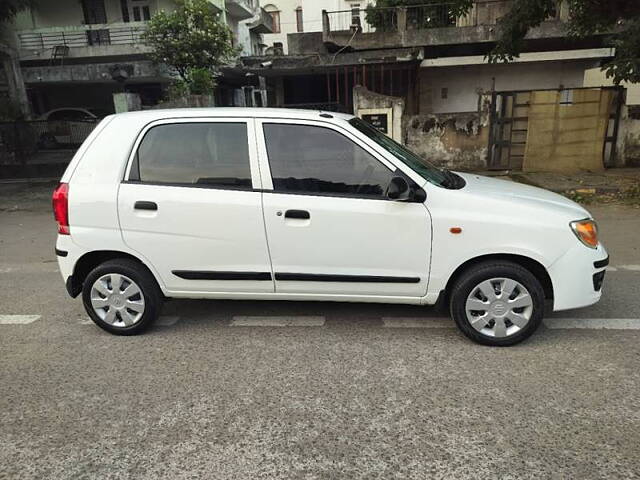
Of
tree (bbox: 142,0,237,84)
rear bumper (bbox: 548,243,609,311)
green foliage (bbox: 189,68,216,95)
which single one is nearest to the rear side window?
rear bumper (bbox: 548,243,609,311)

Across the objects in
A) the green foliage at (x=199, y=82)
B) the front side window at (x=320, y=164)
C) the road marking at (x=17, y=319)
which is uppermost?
the green foliage at (x=199, y=82)

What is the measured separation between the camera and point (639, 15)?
8.12 meters

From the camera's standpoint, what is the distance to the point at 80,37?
77.4ft

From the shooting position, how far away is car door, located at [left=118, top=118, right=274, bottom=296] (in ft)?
12.3

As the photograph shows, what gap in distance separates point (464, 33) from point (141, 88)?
1686 cm

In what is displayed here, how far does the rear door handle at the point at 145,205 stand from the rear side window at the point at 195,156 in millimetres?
182

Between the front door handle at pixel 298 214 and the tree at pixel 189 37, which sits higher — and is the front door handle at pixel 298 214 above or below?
below

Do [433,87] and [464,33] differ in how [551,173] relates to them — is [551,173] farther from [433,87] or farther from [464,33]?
[433,87]

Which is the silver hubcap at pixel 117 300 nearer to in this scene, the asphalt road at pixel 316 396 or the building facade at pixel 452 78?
the asphalt road at pixel 316 396

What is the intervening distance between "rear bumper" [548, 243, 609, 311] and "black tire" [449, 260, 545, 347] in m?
0.13

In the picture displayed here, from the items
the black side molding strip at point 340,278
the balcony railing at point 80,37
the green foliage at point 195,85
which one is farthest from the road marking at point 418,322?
the balcony railing at point 80,37

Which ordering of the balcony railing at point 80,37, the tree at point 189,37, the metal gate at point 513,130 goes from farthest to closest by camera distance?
the balcony railing at point 80,37 < the tree at point 189,37 < the metal gate at point 513,130

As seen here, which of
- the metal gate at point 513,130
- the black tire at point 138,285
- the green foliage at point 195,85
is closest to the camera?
the black tire at point 138,285

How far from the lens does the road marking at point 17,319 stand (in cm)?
445
